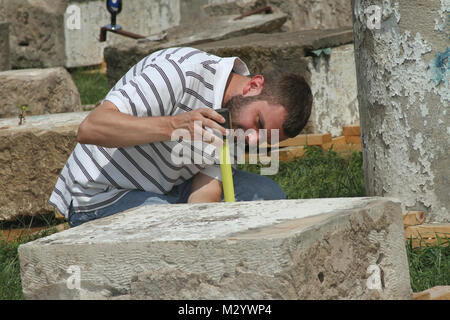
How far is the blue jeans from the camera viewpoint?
306cm

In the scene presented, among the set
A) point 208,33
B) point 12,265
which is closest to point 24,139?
point 12,265

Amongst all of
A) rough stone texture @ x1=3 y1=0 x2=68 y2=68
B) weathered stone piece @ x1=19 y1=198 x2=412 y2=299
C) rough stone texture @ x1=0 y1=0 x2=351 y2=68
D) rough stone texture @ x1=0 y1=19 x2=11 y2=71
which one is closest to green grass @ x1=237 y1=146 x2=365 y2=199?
weathered stone piece @ x1=19 y1=198 x2=412 y2=299

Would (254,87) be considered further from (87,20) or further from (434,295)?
(87,20)

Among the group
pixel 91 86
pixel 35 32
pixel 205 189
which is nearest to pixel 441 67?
pixel 205 189

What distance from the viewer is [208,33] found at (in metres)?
6.52

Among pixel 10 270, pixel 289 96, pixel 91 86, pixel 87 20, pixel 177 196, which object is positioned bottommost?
pixel 10 270

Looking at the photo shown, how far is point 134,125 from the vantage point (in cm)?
268

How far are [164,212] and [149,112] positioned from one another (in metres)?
0.50

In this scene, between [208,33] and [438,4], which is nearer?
[438,4]

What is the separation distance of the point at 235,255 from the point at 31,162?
2.18m

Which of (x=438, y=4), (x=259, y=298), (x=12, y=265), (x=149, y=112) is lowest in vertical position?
(x=12, y=265)

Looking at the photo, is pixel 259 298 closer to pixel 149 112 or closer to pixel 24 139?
pixel 149 112

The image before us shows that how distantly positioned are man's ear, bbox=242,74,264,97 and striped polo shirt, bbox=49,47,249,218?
0.30 feet
